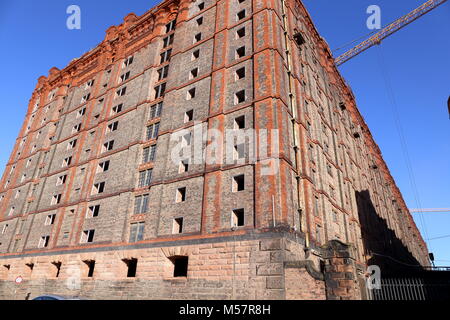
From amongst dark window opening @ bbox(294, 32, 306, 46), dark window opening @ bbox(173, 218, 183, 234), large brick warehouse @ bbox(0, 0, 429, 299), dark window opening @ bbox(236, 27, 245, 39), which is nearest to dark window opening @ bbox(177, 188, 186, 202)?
large brick warehouse @ bbox(0, 0, 429, 299)

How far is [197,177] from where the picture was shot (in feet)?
74.3

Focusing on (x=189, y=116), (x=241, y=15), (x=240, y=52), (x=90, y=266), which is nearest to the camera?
(x=90, y=266)

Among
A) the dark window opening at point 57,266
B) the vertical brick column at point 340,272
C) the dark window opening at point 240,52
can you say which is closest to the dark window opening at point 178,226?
the vertical brick column at point 340,272

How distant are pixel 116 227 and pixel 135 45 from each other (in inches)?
1063

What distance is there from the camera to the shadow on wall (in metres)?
37.3

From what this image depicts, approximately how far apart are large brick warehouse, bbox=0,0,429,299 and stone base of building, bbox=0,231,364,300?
0.09 meters

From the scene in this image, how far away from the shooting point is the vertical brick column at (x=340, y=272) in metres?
13.4

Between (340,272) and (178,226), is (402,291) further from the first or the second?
(178,226)

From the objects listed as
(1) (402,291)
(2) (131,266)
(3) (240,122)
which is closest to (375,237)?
(1) (402,291)

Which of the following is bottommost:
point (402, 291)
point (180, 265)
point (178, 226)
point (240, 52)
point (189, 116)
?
point (402, 291)

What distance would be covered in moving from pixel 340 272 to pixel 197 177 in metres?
12.7

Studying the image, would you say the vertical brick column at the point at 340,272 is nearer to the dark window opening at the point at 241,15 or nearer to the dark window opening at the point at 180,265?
the dark window opening at the point at 180,265
